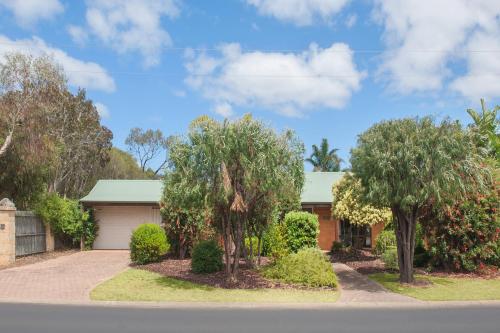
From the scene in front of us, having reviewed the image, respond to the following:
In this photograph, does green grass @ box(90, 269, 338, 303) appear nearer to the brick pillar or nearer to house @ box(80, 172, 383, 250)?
the brick pillar

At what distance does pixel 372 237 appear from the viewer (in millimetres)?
23328

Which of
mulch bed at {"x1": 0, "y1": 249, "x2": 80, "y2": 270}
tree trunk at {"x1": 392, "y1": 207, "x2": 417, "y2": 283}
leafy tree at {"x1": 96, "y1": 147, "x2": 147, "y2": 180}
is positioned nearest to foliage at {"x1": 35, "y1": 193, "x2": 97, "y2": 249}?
mulch bed at {"x1": 0, "y1": 249, "x2": 80, "y2": 270}

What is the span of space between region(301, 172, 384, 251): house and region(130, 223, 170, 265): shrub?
8419 mm

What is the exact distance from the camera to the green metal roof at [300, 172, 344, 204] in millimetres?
23605

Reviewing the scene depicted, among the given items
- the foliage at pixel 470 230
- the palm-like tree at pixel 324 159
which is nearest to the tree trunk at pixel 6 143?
the foliage at pixel 470 230

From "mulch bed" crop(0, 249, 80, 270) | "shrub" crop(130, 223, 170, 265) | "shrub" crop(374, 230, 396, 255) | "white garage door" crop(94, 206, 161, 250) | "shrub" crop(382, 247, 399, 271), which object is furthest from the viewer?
"white garage door" crop(94, 206, 161, 250)

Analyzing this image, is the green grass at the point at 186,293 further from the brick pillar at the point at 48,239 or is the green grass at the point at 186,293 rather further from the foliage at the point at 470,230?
the brick pillar at the point at 48,239

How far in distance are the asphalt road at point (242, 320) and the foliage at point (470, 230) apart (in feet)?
15.7

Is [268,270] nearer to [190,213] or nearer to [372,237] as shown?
[190,213]


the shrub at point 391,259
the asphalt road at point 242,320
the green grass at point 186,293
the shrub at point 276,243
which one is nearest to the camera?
the asphalt road at point 242,320

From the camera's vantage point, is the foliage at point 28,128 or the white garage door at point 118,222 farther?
the white garage door at point 118,222

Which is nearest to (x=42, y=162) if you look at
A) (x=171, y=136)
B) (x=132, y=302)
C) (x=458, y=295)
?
(x=171, y=136)

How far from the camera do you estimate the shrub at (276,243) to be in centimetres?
1797

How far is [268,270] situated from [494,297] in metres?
6.09
